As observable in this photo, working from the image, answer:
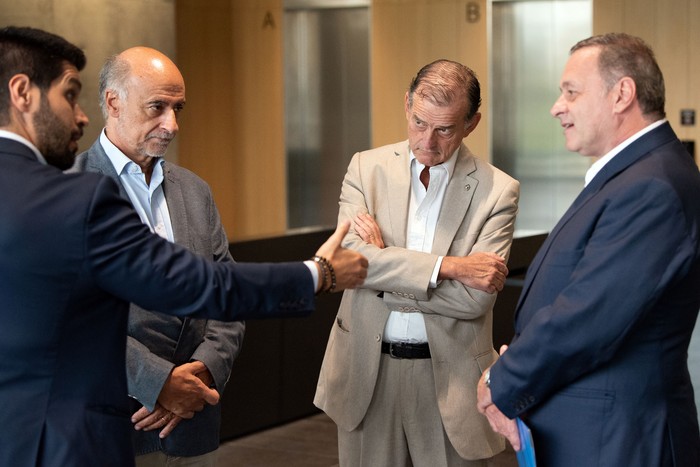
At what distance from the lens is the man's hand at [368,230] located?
323 cm

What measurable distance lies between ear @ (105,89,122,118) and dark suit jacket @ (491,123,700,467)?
1.31 meters

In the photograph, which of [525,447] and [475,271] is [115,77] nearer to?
[475,271]

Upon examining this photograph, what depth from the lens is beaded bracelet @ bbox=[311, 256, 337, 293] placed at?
2375mm

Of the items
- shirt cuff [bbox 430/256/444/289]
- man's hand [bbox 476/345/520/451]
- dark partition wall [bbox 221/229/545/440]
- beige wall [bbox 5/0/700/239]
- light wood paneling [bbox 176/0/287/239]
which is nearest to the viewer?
man's hand [bbox 476/345/520/451]

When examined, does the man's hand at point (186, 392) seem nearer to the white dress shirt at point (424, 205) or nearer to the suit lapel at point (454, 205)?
the white dress shirt at point (424, 205)

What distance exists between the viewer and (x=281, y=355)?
18.9 ft

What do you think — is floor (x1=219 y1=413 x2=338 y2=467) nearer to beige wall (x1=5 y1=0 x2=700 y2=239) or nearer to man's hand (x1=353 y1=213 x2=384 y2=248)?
beige wall (x1=5 y1=0 x2=700 y2=239)

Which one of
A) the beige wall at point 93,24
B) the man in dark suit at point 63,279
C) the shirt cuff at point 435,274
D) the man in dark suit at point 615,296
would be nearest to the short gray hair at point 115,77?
the man in dark suit at point 63,279

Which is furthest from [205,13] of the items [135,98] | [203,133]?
[135,98]

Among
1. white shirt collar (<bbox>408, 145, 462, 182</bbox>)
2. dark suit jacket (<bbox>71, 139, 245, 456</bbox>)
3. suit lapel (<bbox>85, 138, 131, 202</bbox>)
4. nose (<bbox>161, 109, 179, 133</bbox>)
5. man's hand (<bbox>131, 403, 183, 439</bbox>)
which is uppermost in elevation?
nose (<bbox>161, 109, 179, 133</bbox>)

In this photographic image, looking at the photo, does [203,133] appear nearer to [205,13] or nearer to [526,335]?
[205,13]

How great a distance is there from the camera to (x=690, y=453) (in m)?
2.56

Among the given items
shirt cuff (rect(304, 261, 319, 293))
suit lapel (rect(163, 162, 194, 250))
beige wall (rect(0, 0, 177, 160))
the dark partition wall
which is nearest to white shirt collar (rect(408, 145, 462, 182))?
suit lapel (rect(163, 162, 194, 250))

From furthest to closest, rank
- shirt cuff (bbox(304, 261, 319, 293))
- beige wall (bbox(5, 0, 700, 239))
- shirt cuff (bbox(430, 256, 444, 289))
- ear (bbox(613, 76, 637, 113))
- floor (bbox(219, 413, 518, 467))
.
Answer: beige wall (bbox(5, 0, 700, 239))
floor (bbox(219, 413, 518, 467))
shirt cuff (bbox(430, 256, 444, 289))
ear (bbox(613, 76, 637, 113))
shirt cuff (bbox(304, 261, 319, 293))
